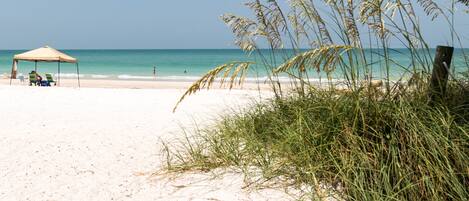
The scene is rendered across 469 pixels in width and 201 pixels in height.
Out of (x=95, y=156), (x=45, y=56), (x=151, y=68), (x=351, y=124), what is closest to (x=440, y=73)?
(x=351, y=124)

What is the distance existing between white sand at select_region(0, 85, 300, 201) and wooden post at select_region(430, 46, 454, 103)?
1.21m

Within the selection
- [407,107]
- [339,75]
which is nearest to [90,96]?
[339,75]

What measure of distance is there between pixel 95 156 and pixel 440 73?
3.02 m

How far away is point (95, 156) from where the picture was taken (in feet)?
15.3

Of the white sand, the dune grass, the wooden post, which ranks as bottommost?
the white sand

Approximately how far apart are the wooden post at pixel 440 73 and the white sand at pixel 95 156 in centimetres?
121

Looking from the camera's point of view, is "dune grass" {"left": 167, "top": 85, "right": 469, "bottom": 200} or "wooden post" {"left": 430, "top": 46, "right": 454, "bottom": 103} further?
"wooden post" {"left": 430, "top": 46, "right": 454, "bottom": 103}

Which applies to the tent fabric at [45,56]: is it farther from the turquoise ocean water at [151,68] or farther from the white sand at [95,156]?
the white sand at [95,156]

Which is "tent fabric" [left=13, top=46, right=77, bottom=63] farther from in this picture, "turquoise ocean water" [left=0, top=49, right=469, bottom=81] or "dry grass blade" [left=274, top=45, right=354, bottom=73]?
"dry grass blade" [left=274, top=45, right=354, bottom=73]

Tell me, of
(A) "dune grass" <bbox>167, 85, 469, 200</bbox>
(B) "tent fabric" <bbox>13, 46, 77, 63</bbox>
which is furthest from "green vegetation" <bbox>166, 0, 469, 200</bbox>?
(B) "tent fabric" <bbox>13, 46, 77, 63</bbox>

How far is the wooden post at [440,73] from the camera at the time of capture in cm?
328

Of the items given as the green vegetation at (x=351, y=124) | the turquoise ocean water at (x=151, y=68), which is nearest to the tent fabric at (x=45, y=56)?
the turquoise ocean water at (x=151, y=68)

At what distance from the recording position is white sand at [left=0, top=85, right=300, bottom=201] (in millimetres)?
3436

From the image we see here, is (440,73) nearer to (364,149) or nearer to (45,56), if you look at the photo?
(364,149)
